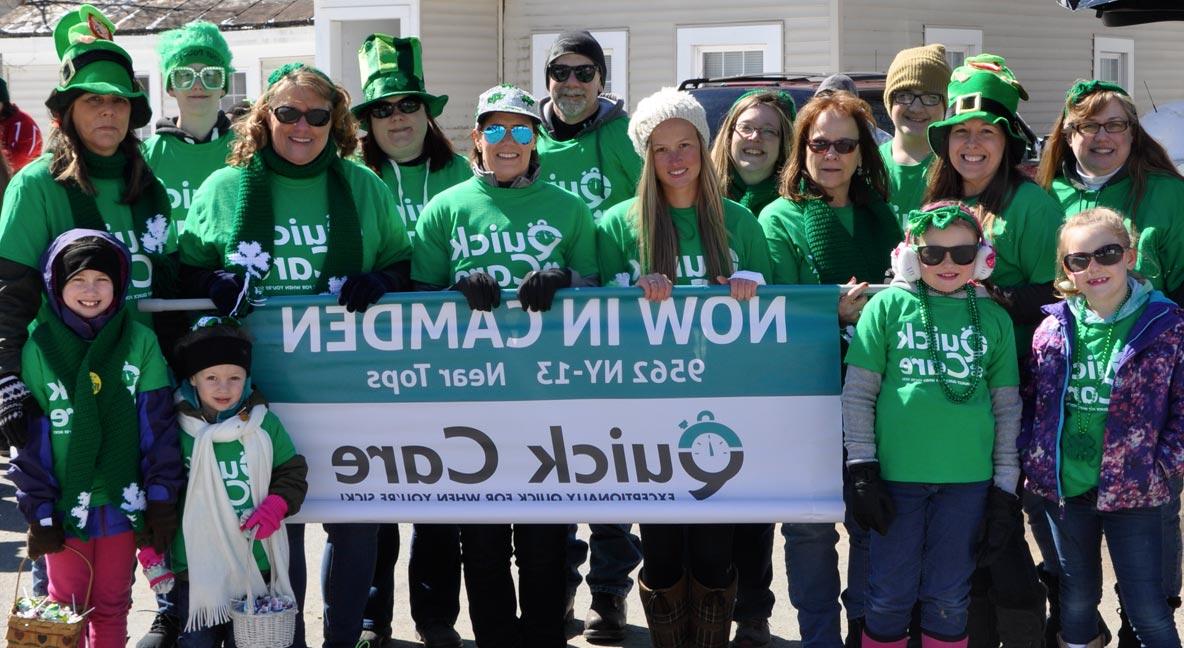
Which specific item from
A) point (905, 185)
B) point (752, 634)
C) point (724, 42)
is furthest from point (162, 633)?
point (724, 42)

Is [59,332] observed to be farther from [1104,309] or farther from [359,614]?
[1104,309]

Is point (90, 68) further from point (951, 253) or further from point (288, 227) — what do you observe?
point (951, 253)

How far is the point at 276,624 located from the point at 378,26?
17518 millimetres

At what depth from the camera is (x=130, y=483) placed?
4488 mm

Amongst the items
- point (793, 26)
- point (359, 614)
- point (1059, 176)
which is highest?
point (793, 26)

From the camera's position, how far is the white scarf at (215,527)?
452cm

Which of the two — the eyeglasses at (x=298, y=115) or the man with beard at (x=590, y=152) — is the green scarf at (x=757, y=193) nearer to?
the man with beard at (x=590, y=152)

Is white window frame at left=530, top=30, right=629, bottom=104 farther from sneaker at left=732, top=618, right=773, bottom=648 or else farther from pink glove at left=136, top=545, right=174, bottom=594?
pink glove at left=136, top=545, right=174, bottom=594

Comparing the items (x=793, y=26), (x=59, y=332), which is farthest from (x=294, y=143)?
(x=793, y=26)

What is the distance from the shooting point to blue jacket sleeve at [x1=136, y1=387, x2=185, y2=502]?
177 inches

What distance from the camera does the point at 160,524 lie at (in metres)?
4.50

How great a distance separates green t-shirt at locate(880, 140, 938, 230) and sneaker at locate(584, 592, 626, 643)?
6.31 ft

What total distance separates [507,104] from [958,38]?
15779mm

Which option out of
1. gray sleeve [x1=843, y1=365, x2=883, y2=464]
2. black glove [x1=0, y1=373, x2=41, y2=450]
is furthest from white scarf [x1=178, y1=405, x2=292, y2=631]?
gray sleeve [x1=843, y1=365, x2=883, y2=464]
